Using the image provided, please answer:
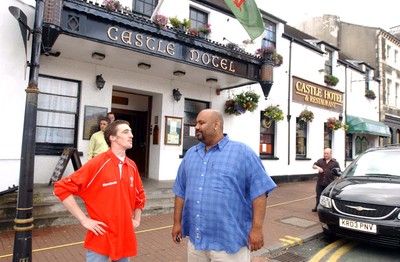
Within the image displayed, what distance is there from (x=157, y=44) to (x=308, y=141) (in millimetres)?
10038

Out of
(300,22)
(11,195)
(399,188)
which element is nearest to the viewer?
(399,188)

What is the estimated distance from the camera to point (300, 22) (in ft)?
76.4

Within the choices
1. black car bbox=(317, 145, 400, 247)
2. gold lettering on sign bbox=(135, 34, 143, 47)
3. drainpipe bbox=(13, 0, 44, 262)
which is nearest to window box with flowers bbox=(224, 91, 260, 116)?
gold lettering on sign bbox=(135, 34, 143, 47)

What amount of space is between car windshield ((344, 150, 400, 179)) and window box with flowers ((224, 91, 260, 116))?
4.45m

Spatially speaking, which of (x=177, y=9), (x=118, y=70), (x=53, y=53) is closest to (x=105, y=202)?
(x=53, y=53)

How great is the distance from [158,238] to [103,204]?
314 cm

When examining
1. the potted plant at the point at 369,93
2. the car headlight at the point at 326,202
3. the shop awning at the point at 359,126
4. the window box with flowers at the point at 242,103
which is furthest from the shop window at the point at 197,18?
the potted plant at the point at 369,93

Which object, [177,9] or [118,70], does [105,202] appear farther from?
[177,9]

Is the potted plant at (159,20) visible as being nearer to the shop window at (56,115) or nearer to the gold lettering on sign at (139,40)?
the gold lettering on sign at (139,40)

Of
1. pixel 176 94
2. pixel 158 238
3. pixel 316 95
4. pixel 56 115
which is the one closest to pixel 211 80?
pixel 176 94

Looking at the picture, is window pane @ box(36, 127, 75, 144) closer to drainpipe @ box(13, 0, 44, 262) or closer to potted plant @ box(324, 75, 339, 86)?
drainpipe @ box(13, 0, 44, 262)

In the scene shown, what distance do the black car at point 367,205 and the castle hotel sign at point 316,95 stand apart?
8017mm

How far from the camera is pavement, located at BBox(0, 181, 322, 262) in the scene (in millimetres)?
4527

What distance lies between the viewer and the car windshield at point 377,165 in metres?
5.88
